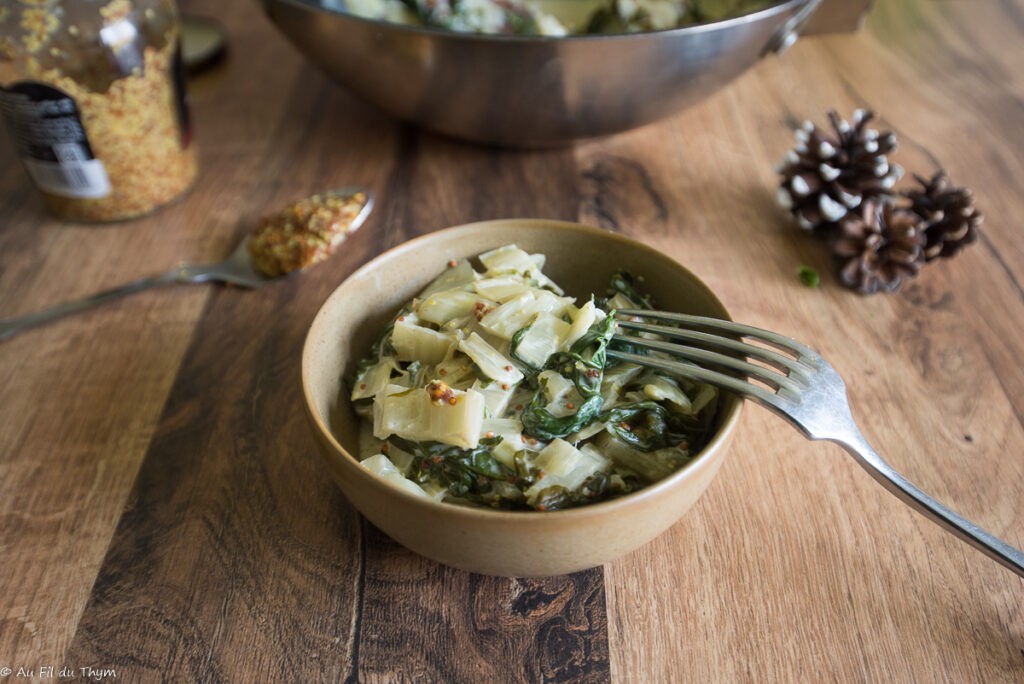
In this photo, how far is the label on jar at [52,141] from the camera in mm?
1379

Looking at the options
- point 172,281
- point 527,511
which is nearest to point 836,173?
point 527,511

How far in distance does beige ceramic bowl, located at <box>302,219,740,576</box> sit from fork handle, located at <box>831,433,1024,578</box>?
6.7 inches

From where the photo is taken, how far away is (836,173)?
148 cm

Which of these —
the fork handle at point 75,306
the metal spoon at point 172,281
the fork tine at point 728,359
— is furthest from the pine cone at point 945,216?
the fork handle at point 75,306

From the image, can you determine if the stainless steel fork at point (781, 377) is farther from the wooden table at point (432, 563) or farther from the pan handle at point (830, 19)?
the pan handle at point (830, 19)

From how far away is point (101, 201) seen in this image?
1568 mm

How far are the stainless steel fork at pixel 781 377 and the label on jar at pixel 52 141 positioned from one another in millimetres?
1070

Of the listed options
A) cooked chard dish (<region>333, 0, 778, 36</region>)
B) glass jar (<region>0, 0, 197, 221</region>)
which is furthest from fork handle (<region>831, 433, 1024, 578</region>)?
glass jar (<region>0, 0, 197, 221</region>)

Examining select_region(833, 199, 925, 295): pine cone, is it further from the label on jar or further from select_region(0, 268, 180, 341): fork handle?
the label on jar

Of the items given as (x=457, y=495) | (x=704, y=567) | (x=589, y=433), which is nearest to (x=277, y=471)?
(x=457, y=495)

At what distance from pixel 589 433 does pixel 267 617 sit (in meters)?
0.45

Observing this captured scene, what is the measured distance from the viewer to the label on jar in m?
1.38

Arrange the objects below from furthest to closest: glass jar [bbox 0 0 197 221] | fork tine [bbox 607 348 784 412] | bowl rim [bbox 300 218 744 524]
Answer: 1. glass jar [bbox 0 0 197 221]
2. fork tine [bbox 607 348 784 412]
3. bowl rim [bbox 300 218 744 524]

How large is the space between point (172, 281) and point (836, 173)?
1.27 meters
